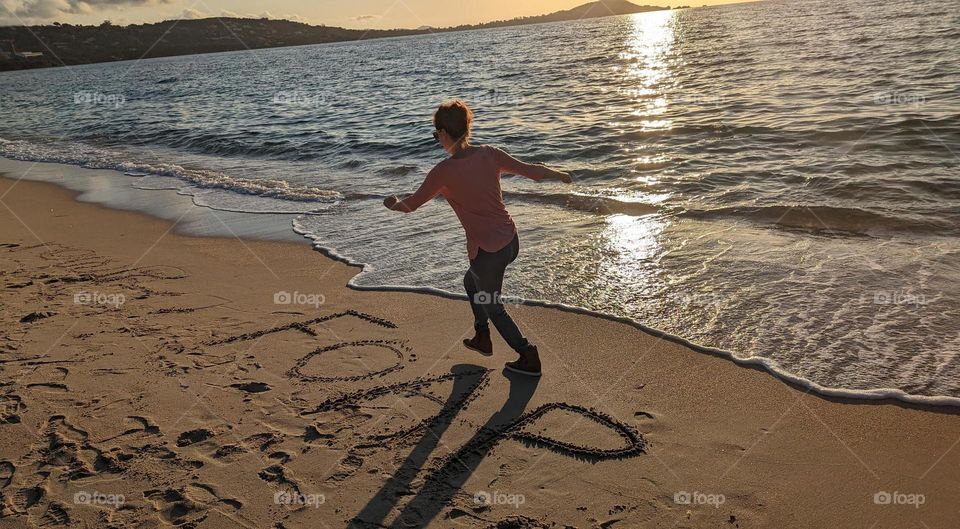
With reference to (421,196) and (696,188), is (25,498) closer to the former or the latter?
(421,196)

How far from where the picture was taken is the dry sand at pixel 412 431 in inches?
130

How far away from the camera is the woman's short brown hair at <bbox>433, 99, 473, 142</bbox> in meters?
4.12

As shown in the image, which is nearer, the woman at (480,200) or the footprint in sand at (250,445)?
the footprint in sand at (250,445)

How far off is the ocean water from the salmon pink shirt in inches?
60.5

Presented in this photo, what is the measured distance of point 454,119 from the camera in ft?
13.6

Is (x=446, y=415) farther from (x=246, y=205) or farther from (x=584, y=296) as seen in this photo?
(x=246, y=205)

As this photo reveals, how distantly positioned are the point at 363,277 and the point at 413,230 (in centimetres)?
193

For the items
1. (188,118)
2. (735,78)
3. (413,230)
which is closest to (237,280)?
(413,230)

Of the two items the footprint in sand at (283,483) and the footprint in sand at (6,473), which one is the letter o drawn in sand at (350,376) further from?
the footprint in sand at (6,473)

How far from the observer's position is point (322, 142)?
57.3 feet

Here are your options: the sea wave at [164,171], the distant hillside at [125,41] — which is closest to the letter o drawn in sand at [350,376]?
the sea wave at [164,171]

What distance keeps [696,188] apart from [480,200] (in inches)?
248

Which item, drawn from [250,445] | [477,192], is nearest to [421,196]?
[477,192]

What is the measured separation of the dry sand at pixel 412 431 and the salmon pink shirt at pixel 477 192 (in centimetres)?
102
